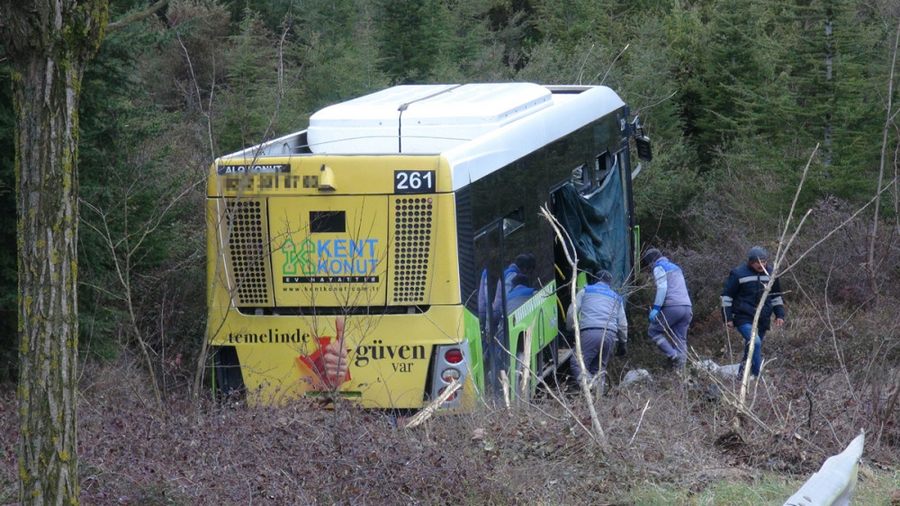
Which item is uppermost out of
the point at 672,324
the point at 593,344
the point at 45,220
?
the point at 45,220

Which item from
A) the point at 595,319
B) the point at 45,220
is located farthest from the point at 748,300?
the point at 45,220

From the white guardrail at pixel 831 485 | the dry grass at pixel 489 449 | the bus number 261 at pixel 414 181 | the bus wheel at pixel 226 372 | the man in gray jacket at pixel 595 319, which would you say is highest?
the bus number 261 at pixel 414 181

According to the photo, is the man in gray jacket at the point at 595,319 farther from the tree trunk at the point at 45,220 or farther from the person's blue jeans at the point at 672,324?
the tree trunk at the point at 45,220

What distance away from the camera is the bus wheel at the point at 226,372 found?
8.87 meters

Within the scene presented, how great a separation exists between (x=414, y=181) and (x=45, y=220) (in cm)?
451

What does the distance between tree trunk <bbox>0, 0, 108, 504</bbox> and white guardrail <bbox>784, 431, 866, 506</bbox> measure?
287cm

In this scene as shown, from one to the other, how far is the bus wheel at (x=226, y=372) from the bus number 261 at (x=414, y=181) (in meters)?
1.91

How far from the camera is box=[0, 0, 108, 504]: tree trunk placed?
13.5 feet

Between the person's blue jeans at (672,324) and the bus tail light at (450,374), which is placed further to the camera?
A: the person's blue jeans at (672,324)

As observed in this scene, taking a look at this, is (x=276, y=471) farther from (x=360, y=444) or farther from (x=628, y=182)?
(x=628, y=182)

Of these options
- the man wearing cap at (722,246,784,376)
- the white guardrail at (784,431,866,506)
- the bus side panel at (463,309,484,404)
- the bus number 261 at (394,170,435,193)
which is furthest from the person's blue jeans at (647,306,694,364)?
the white guardrail at (784,431,866,506)

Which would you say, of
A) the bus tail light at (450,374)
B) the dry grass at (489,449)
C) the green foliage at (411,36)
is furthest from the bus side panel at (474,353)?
the green foliage at (411,36)

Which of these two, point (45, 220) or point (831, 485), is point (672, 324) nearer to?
point (831, 485)

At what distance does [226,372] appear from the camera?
29.3ft
